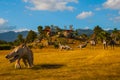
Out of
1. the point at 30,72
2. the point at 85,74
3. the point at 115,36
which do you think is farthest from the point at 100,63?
the point at 115,36

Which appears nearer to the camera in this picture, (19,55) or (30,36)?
(19,55)

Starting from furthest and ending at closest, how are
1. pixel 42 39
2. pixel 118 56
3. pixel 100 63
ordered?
1. pixel 42 39
2. pixel 118 56
3. pixel 100 63

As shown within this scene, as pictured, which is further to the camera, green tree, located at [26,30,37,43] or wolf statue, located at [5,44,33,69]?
green tree, located at [26,30,37,43]

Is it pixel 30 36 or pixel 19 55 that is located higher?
pixel 30 36

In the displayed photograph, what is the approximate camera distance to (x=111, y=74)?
106ft

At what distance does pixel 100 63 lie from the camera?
4150 cm

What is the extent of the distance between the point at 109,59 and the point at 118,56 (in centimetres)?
377

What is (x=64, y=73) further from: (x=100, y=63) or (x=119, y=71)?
(x=100, y=63)

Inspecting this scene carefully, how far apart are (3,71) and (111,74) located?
44.4 ft

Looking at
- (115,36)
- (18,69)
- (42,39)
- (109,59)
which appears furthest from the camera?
(42,39)

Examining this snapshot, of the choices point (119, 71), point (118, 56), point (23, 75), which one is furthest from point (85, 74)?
point (118, 56)

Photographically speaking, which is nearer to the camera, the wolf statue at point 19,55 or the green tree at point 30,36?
the wolf statue at point 19,55

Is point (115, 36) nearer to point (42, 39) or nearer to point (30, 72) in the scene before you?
point (42, 39)

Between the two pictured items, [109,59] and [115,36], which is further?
[115,36]
